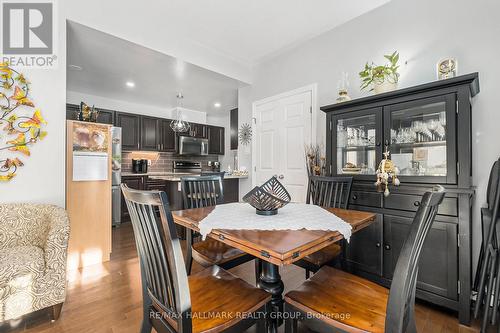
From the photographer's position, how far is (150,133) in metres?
5.32

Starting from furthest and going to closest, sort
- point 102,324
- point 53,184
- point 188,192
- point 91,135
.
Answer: point 91,135
point 53,184
point 188,192
point 102,324

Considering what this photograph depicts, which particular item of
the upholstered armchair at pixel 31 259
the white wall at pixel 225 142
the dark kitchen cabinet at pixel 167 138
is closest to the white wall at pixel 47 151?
the upholstered armchair at pixel 31 259

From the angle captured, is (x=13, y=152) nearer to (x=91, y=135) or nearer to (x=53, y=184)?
(x=53, y=184)

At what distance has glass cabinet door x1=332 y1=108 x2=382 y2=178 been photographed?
7.03ft

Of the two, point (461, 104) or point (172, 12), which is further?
point (172, 12)

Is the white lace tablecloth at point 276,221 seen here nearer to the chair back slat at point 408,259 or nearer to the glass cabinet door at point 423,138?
the chair back slat at point 408,259

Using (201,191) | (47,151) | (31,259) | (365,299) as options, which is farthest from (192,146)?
(365,299)

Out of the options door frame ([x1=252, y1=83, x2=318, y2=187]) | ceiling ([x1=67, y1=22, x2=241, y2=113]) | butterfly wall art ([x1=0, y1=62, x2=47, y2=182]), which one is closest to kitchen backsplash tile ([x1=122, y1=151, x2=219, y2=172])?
ceiling ([x1=67, y1=22, x2=241, y2=113])

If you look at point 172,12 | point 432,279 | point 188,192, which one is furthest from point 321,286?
point 172,12

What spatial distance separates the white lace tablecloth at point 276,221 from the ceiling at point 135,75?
2.57m

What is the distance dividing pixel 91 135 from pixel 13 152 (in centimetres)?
67

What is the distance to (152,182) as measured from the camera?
4836mm

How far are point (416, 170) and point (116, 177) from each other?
4.63m

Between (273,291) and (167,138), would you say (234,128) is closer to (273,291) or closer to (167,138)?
(167,138)
